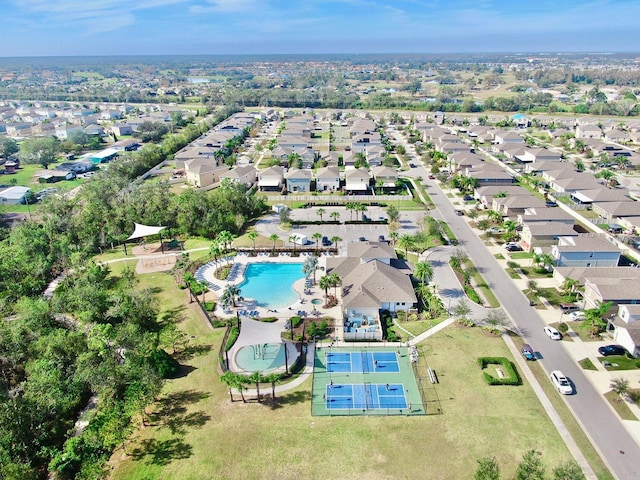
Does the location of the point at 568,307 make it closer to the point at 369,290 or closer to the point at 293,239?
the point at 369,290

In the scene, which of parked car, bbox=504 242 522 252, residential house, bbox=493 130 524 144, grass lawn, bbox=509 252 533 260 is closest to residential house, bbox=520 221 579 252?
parked car, bbox=504 242 522 252

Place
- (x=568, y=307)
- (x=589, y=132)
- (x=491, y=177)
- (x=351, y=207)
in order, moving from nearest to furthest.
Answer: (x=568, y=307), (x=351, y=207), (x=491, y=177), (x=589, y=132)

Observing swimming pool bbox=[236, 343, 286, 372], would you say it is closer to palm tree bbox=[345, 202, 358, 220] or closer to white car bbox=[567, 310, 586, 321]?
white car bbox=[567, 310, 586, 321]

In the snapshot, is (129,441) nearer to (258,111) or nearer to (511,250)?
(511,250)

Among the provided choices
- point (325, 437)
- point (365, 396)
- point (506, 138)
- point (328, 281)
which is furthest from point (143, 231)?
point (506, 138)

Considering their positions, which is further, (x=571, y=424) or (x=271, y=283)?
(x=271, y=283)

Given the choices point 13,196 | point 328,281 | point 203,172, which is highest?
point 203,172

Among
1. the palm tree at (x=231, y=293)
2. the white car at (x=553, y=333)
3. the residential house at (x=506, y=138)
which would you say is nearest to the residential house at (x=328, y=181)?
the palm tree at (x=231, y=293)
